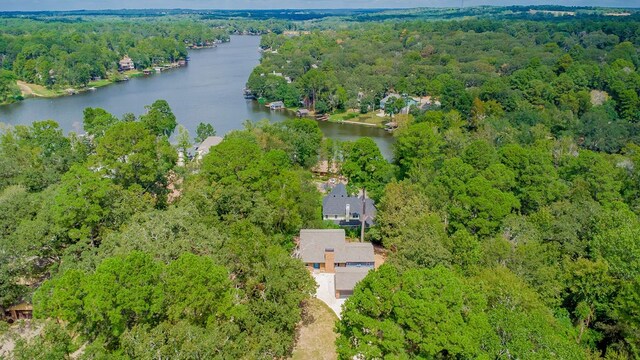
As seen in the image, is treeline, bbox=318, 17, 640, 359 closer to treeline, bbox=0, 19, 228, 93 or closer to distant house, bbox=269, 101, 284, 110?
distant house, bbox=269, 101, 284, 110

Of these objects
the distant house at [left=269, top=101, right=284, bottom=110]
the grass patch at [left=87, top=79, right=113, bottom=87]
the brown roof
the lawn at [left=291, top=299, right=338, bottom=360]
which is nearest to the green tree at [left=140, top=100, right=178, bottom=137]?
the distant house at [left=269, top=101, right=284, bottom=110]

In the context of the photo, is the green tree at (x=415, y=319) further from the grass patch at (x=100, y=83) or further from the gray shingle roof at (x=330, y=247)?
the grass patch at (x=100, y=83)

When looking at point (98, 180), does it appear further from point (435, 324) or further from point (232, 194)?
point (435, 324)

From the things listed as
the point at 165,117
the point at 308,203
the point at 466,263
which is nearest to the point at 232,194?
the point at 308,203

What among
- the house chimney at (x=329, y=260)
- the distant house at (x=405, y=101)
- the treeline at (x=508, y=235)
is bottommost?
the house chimney at (x=329, y=260)

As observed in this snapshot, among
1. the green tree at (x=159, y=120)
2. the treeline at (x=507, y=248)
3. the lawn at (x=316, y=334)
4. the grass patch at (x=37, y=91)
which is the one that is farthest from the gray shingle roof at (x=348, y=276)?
the grass patch at (x=37, y=91)

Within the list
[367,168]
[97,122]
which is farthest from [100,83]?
[367,168]

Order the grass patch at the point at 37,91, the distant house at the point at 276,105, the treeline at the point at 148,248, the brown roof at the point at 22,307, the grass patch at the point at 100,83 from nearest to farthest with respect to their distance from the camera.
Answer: the treeline at the point at 148,248 → the brown roof at the point at 22,307 → the distant house at the point at 276,105 → the grass patch at the point at 37,91 → the grass patch at the point at 100,83
